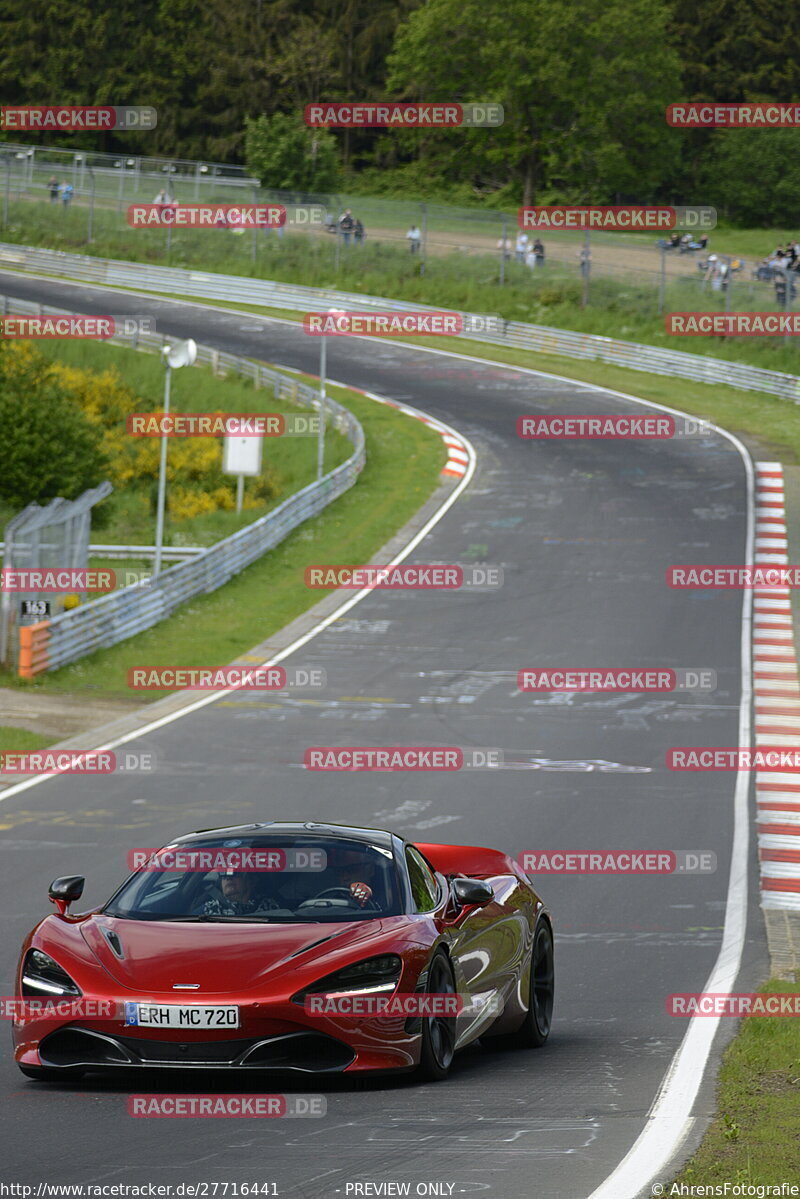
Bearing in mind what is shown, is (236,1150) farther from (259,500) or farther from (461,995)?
(259,500)

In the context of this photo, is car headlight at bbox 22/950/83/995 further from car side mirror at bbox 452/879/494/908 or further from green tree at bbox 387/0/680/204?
green tree at bbox 387/0/680/204

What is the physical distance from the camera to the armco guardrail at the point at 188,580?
89.5ft

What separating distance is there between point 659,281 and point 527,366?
7.33 meters

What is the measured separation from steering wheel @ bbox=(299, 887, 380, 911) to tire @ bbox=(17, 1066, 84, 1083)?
1.33 metres

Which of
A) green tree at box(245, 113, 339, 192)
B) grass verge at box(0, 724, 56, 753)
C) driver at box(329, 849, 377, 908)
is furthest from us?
green tree at box(245, 113, 339, 192)

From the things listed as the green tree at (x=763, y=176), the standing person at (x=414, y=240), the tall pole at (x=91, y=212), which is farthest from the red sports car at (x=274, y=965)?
the green tree at (x=763, y=176)

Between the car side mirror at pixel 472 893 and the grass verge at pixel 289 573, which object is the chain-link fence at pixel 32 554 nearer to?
the grass verge at pixel 289 573

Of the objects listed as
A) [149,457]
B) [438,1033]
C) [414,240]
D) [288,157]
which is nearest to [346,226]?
[414,240]

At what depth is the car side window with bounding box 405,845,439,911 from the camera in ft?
28.9

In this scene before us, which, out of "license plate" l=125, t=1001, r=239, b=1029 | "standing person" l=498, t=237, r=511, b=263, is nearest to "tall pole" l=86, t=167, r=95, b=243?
"standing person" l=498, t=237, r=511, b=263

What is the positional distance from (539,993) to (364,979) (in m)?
2.28

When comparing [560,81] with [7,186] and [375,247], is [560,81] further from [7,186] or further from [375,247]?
[7,186]

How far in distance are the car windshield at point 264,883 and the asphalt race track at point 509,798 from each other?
82 centimetres

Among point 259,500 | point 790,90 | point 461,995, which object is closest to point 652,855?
point 461,995
